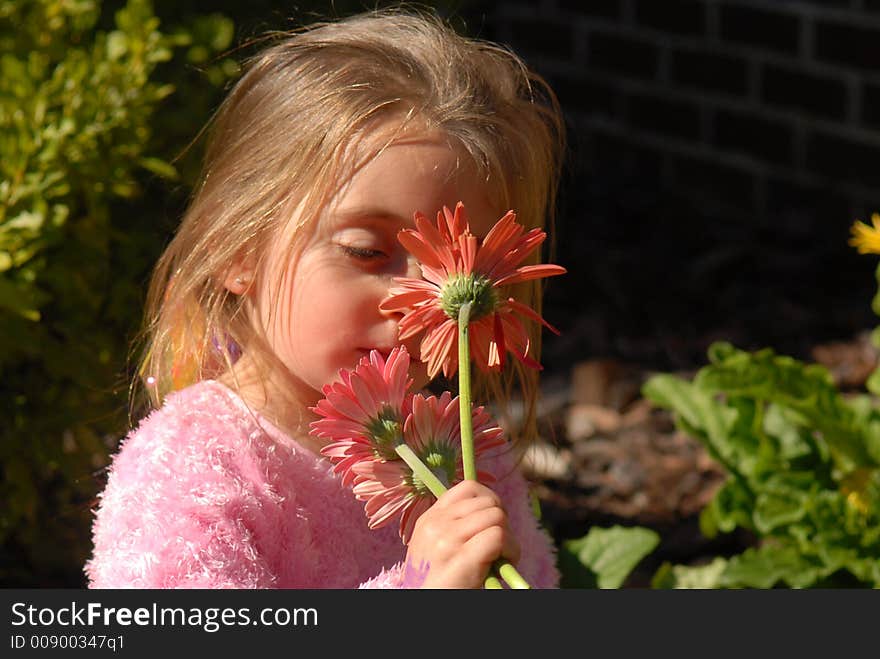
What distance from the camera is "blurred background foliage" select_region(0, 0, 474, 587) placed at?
2.36 meters

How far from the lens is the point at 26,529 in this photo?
110 inches

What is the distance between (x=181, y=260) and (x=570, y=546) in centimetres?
114

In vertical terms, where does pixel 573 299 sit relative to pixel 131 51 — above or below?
below

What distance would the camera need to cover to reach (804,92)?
4.82m

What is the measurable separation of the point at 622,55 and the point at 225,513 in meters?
4.19

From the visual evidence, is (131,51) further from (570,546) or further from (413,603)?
(413,603)

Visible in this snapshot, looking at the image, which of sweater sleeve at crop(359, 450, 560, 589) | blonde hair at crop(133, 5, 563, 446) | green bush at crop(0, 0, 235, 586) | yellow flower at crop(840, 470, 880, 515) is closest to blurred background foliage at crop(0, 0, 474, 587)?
green bush at crop(0, 0, 235, 586)

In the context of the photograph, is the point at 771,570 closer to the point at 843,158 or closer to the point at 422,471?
the point at 422,471

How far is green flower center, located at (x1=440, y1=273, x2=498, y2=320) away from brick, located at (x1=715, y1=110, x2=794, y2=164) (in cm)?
397

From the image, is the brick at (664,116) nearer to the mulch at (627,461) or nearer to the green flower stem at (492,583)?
the mulch at (627,461)

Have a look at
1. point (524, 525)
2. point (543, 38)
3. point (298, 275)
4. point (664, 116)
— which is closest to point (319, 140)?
point (298, 275)

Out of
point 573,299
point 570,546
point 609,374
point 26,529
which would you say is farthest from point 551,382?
point 26,529

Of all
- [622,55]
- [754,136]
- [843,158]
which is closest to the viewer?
[843,158]

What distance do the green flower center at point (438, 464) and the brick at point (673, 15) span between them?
13.7ft
